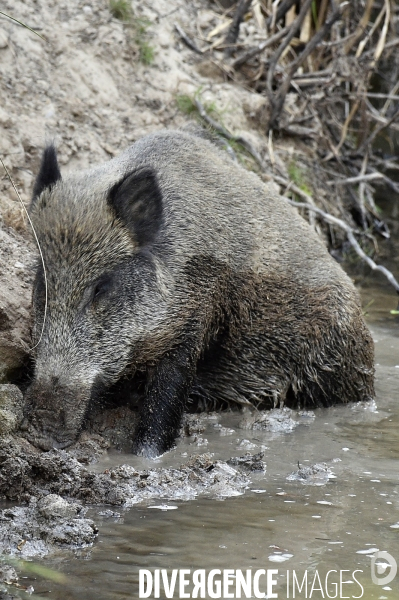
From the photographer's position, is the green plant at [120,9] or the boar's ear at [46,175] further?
the green plant at [120,9]

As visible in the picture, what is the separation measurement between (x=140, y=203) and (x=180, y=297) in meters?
0.62

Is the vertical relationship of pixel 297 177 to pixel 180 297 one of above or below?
above

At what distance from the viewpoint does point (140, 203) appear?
211 inches

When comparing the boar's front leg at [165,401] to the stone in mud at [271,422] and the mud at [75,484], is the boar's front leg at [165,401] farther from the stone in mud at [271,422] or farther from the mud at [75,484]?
the stone in mud at [271,422]

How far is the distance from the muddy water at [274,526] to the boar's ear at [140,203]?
4.28 ft

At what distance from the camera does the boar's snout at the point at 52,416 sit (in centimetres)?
479

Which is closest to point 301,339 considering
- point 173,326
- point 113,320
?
point 173,326

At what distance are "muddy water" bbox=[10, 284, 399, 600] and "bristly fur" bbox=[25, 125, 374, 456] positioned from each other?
45 centimetres

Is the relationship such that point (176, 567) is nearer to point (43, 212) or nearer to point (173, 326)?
point (173, 326)

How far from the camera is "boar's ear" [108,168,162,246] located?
5285 mm

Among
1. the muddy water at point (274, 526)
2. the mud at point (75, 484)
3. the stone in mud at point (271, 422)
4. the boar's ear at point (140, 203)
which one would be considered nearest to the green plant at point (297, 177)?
the stone in mud at point (271, 422)

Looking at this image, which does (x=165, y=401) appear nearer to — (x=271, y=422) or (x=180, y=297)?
(x=180, y=297)

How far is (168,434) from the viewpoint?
550cm

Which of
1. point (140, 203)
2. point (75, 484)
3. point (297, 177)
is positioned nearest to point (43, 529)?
point (75, 484)
